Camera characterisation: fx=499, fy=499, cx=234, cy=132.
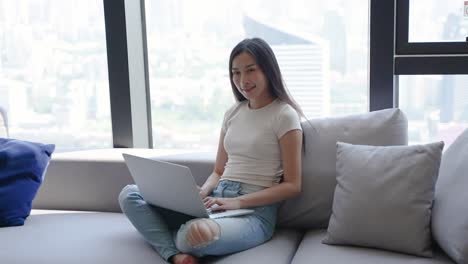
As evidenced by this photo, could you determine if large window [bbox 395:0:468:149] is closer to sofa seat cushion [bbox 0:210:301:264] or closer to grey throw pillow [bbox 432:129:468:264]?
grey throw pillow [bbox 432:129:468:264]

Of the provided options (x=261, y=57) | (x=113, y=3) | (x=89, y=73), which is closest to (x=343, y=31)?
(x=261, y=57)

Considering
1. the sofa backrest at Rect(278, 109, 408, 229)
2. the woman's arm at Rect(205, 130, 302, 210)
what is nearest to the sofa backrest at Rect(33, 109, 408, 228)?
the sofa backrest at Rect(278, 109, 408, 229)

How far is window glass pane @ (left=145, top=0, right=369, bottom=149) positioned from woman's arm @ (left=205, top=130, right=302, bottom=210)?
0.59m

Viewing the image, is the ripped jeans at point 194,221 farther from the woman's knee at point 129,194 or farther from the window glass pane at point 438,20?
the window glass pane at point 438,20

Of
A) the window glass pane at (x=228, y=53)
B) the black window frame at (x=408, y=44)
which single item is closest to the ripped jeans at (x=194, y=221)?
the window glass pane at (x=228, y=53)

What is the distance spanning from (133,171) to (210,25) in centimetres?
106

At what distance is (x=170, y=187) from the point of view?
1741 millimetres

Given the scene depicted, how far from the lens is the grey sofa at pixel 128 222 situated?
1776 mm

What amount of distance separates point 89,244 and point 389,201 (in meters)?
1.13

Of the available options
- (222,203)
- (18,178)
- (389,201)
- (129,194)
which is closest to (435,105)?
(389,201)

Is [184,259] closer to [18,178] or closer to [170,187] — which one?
[170,187]

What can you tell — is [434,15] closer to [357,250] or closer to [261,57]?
[261,57]

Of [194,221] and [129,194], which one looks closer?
[194,221]

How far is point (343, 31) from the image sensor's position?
7.97 feet
